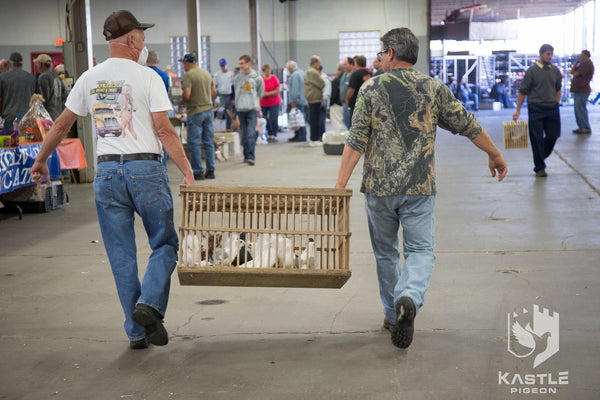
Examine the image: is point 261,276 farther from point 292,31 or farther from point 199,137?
point 292,31

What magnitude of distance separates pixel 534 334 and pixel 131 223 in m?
A: 2.23

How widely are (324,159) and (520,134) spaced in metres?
4.40

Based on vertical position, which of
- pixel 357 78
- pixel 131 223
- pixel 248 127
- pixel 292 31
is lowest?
pixel 131 223

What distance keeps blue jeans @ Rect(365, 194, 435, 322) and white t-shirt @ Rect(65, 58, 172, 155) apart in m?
1.20

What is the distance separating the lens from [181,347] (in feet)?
13.0

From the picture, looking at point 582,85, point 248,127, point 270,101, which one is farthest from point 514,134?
point 270,101

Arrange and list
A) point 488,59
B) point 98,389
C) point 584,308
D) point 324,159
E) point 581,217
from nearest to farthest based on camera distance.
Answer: point 98,389, point 584,308, point 581,217, point 324,159, point 488,59

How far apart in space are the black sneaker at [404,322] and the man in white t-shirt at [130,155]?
116 centimetres

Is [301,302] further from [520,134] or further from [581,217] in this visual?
[520,134]

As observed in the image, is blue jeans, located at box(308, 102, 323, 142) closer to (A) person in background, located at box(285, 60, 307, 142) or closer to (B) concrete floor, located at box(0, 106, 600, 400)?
(A) person in background, located at box(285, 60, 307, 142)

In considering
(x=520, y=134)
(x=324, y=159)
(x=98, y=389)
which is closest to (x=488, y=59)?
(x=324, y=159)

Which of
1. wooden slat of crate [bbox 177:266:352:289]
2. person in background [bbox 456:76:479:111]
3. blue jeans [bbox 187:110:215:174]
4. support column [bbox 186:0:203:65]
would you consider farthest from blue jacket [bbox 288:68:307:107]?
wooden slat of crate [bbox 177:266:352:289]

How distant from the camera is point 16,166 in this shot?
8.10 meters

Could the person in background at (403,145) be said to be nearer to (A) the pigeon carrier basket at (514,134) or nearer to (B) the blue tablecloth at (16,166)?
(B) the blue tablecloth at (16,166)
